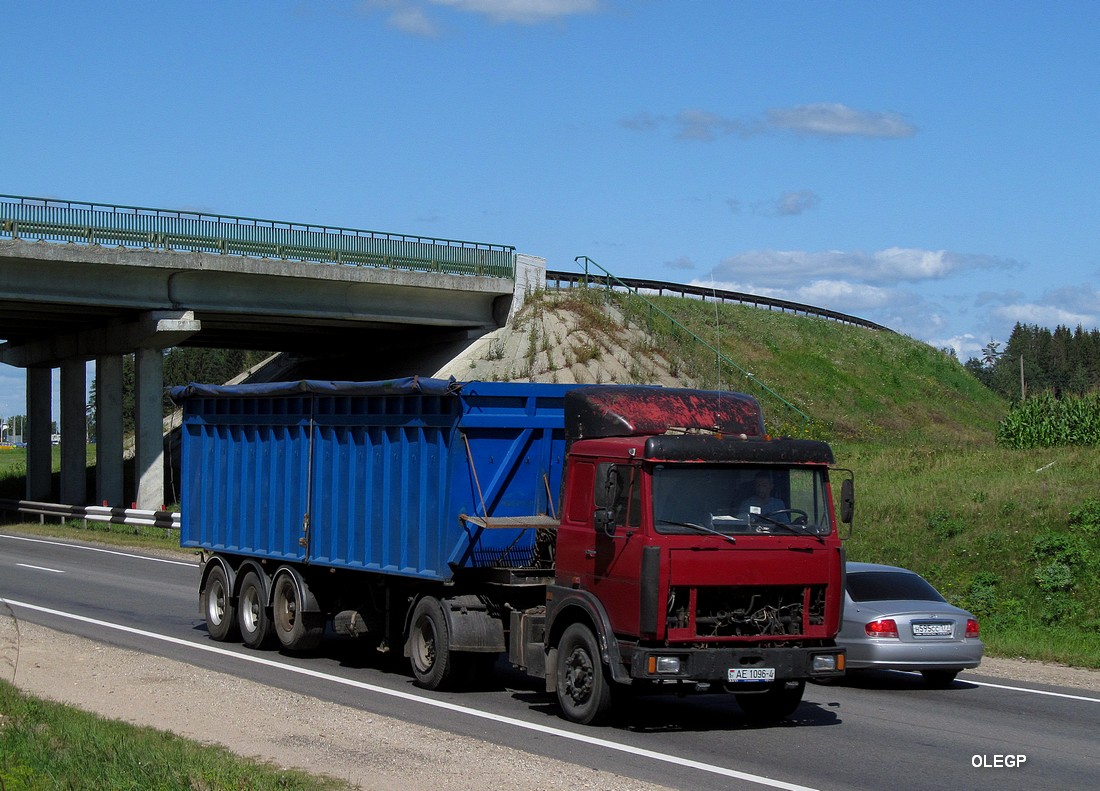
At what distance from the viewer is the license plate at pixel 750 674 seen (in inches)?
421

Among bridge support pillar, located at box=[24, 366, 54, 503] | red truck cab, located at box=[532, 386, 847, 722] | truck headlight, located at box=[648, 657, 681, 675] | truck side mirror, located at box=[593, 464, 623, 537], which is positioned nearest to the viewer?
truck headlight, located at box=[648, 657, 681, 675]

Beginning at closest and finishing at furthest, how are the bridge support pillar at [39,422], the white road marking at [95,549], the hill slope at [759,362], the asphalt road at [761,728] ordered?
1. the asphalt road at [761,728]
2. the white road marking at [95,549]
3. the hill slope at [759,362]
4. the bridge support pillar at [39,422]

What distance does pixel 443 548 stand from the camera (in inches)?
506

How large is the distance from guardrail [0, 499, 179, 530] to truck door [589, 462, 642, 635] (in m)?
25.4

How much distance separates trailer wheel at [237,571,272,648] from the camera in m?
16.0

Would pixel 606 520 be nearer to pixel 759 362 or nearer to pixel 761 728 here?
pixel 761 728

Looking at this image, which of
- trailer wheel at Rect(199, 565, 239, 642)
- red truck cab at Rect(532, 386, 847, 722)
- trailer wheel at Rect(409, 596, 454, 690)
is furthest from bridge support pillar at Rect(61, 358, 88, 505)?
red truck cab at Rect(532, 386, 847, 722)

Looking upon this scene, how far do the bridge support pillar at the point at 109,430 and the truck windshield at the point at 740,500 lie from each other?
36.9 meters

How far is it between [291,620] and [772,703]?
20.5 feet

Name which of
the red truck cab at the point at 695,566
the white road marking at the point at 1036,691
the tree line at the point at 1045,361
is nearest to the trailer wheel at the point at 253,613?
the red truck cab at the point at 695,566

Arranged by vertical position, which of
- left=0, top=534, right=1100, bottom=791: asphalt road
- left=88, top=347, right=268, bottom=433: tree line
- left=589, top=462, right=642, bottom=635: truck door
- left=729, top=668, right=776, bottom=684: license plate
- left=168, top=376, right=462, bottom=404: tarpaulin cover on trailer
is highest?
left=88, top=347, right=268, bottom=433: tree line

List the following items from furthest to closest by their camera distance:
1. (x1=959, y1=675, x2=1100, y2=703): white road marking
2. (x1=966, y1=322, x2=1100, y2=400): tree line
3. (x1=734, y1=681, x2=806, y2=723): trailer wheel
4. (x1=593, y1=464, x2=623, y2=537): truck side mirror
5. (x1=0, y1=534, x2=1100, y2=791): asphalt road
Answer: (x1=966, y1=322, x2=1100, y2=400): tree line, (x1=959, y1=675, x2=1100, y2=703): white road marking, (x1=734, y1=681, x2=806, y2=723): trailer wheel, (x1=593, y1=464, x2=623, y2=537): truck side mirror, (x1=0, y1=534, x2=1100, y2=791): asphalt road

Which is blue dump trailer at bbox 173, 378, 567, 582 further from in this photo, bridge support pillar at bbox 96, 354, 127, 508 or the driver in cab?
bridge support pillar at bbox 96, 354, 127, 508

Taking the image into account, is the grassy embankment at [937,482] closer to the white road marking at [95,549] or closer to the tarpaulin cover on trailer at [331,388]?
the tarpaulin cover on trailer at [331,388]
